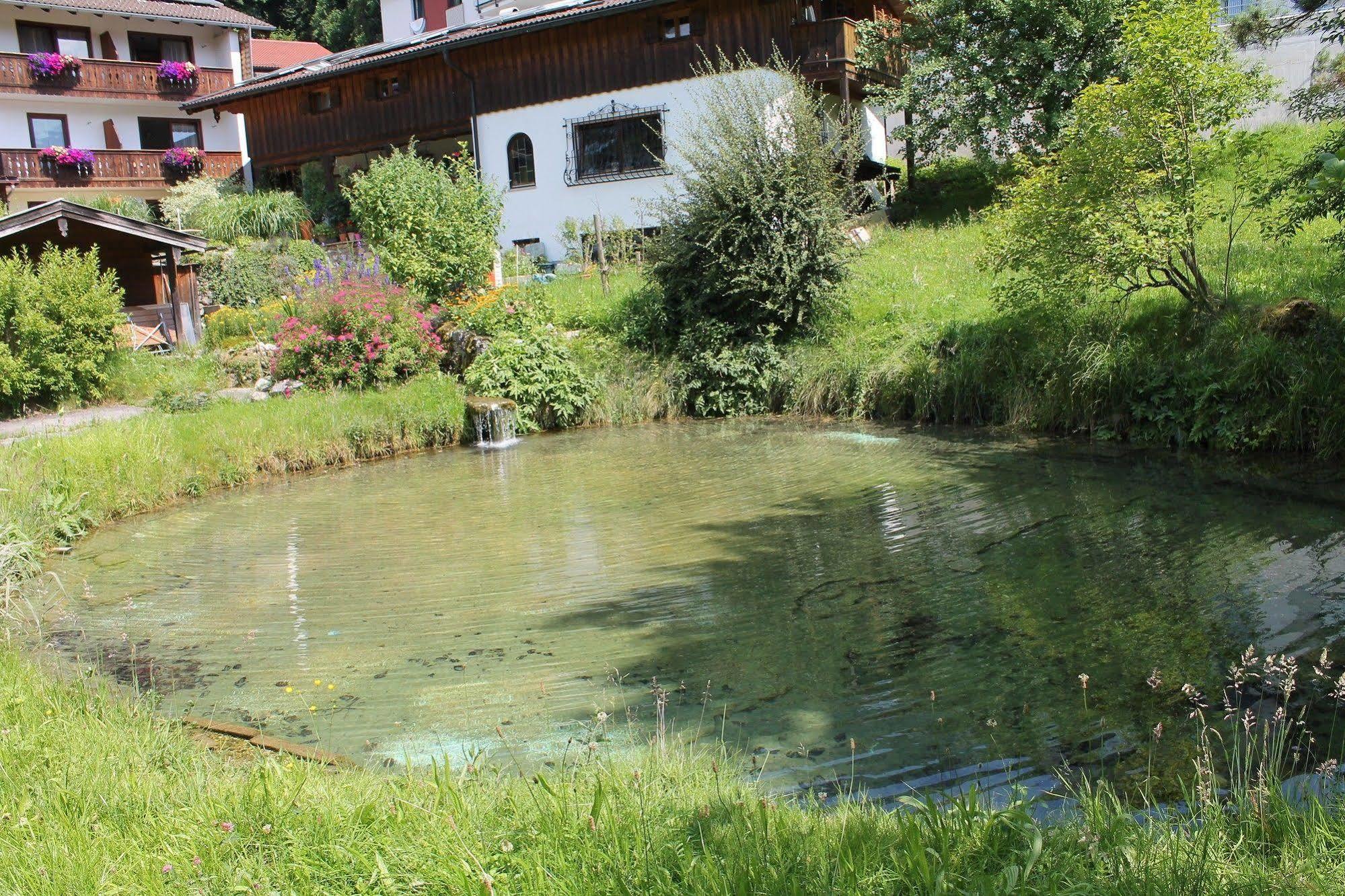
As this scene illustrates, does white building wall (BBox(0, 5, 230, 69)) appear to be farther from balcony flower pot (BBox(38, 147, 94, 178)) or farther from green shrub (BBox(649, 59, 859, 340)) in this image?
green shrub (BBox(649, 59, 859, 340))

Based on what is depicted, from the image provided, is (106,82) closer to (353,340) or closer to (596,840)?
(353,340)

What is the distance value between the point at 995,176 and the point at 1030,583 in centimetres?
1803

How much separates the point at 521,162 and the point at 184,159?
15776 millimetres

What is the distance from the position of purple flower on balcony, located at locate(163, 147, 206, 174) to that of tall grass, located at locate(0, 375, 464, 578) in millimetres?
24971

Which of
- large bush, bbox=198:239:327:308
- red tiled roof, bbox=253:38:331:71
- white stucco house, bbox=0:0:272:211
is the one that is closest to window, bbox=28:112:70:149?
white stucco house, bbox=0:0:272:211

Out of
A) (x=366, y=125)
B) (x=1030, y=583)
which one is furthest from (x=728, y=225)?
(x=366, y=125)

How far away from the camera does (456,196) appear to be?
21.1 m

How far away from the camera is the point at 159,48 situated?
3859 centimetres

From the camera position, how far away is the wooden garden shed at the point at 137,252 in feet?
62.2

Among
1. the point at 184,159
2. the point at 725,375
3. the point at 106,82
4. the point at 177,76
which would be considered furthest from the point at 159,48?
the point at 725,375

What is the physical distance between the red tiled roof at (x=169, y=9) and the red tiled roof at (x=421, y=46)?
59cm

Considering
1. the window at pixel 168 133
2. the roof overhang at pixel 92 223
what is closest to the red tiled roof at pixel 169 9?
the window at pixel 168 133

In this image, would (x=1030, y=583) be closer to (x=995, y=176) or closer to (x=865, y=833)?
(x=865, y=833)

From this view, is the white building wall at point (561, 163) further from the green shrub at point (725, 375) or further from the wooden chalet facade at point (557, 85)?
the green shrub at point (725, 375)
